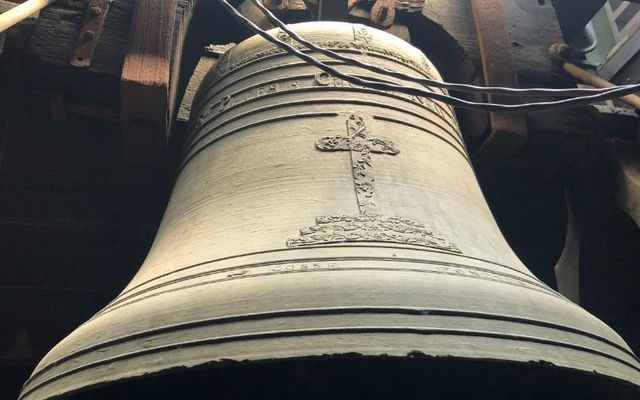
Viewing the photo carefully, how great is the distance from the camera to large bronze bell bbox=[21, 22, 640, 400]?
1.14 m

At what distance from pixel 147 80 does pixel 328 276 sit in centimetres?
104

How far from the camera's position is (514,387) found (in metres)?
1.72

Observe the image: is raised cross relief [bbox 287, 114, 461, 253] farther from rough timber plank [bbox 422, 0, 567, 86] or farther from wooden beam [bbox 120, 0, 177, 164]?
rough timber plank [bbox 422, 0, 567, 86]

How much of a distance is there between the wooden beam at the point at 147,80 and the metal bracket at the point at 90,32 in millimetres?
105

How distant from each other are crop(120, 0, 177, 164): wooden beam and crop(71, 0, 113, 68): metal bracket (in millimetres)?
105

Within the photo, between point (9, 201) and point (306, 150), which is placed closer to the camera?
point (306, 150)

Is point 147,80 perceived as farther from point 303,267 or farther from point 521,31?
point 521,31

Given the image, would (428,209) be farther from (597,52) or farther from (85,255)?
(597,52)

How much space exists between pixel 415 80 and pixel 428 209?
33cm

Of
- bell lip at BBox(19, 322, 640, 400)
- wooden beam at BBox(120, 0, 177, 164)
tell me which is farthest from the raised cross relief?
wooden beam at BBox(120, 0, 177, 164)

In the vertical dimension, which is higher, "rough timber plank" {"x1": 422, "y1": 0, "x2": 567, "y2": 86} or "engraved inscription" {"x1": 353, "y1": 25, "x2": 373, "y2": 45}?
"rough timber plank" {"x1": 422, "y1": 0, "x2": 567, "y2": 86}

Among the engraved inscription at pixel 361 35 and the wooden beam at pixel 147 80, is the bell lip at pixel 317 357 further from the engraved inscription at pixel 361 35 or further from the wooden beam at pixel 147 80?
the engraved inscription at pixel 361 35

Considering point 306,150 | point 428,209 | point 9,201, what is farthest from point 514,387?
point 9,201

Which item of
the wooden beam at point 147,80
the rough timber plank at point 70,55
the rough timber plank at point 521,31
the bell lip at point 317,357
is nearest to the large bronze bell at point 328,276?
the bell lip at point 317,357
